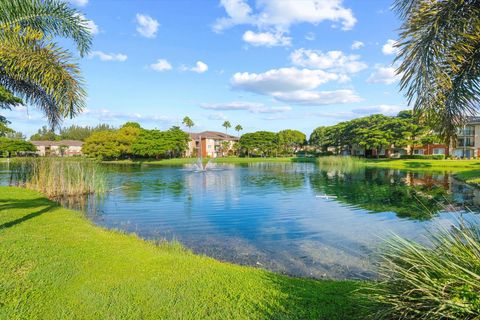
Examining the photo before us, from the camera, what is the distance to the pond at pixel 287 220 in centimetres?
971

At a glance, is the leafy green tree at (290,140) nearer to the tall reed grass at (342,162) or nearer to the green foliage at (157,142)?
the green foliage at (157,142)

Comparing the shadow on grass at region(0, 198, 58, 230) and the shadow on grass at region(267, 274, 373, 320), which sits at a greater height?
the shadow on grass at region(0, 198, 58, 230)

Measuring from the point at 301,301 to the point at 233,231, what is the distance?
7900 millimetres

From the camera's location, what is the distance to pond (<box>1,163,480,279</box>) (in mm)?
9711

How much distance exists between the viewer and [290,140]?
95.4 m

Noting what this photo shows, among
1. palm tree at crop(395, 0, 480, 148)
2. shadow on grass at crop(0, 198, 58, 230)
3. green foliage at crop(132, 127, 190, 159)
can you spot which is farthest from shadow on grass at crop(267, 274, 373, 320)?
green foliage at crop(132, 127, 190, 159)

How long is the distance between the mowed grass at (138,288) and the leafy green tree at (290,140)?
8370cm

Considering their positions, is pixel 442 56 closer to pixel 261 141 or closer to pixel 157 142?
pixel 157 142

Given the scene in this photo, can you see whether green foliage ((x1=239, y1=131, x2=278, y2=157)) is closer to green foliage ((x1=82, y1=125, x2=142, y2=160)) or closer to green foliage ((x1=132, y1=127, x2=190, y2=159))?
green foliage ((x1=132, y1=127, x2=190, y2=159))

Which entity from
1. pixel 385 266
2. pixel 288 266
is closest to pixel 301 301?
pixel 385 266

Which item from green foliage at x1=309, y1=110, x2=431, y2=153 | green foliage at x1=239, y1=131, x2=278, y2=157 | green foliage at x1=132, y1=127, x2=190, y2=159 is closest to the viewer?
green foliage at x1=309, y1=110, x2=431, y2=153

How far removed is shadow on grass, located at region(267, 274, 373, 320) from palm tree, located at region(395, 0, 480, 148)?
3.36 metres

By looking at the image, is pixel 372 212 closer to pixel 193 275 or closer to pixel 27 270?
pixel 193 275

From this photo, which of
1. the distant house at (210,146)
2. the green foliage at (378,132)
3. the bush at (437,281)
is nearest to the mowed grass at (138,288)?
the bush at (437,281)
